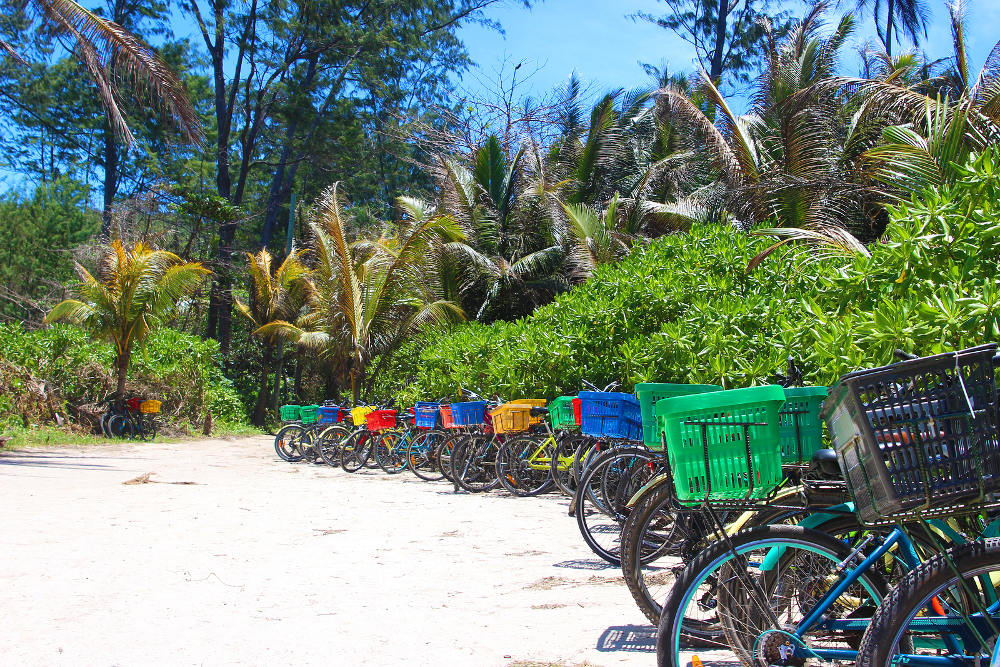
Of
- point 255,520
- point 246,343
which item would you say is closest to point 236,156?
point 246,343

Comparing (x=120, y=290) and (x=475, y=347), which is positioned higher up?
(x=120, y=290)

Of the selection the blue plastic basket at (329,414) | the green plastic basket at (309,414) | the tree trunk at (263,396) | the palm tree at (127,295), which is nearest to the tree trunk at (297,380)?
the tree trunk at (263,396)

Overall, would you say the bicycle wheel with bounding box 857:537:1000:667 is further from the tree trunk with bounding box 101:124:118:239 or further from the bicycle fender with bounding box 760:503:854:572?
the tree trunk with bounding box 101:124:118:239

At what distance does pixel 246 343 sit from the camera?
26.9m

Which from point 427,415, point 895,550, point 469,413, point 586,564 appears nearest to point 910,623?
point 895,550

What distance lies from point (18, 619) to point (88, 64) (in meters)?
10.6

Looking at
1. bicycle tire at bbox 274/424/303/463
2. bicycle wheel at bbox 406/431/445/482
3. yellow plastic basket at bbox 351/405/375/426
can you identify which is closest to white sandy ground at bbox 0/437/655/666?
bicycle wheel at bbox 406/431/445/482

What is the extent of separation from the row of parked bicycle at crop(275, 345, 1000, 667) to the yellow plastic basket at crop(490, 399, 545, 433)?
175 inches

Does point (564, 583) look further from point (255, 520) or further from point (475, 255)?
point (475, 255)

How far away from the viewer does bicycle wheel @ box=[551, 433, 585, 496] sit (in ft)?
26.6

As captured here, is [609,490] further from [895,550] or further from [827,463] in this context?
[895,550]

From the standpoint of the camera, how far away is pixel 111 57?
40.4 ft

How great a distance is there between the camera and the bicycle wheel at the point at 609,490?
17.7ft

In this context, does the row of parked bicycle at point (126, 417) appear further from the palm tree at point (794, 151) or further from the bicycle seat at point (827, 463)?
the bicycle seat at point (827, 463)
